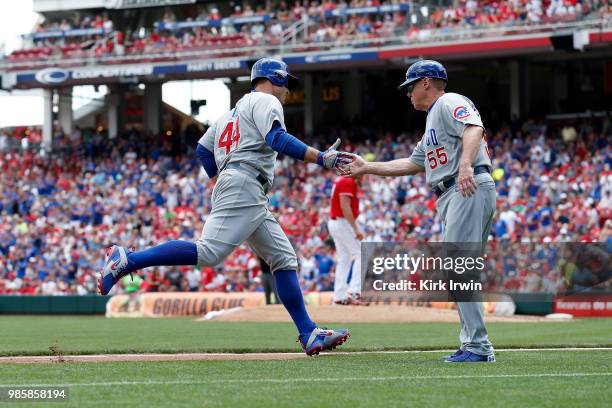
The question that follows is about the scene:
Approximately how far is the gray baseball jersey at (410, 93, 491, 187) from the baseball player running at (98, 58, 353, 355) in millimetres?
635

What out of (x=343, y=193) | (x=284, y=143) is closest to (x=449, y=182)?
(x=284, y=143)

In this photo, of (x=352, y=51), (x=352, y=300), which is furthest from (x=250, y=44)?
(x=352, y=300)

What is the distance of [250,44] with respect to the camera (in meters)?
33.9

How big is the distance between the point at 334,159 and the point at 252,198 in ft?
2.41

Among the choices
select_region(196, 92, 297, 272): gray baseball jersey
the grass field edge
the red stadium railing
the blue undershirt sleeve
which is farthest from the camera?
the red stadium railing

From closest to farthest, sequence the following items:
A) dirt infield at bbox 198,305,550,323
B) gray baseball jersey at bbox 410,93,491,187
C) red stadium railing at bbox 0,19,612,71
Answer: gray baseball jersey at bbox 410,93,491,187
dirt infield at bbox 198,305,550,323
red stadium railing at bbox 0,19,612,71

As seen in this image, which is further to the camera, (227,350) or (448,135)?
(227,350)

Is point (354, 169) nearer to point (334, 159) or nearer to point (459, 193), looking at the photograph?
point (334, 159)

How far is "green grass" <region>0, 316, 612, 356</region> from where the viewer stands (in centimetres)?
1010

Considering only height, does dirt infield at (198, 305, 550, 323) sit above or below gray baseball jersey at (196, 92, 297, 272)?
below

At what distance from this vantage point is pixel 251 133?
8625 mm

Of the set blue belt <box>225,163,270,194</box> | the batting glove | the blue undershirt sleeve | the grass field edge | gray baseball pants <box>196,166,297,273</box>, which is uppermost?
the blue undershirt sleeve

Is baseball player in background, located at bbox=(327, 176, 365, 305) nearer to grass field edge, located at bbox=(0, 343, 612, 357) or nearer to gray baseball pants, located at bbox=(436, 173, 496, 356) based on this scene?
grass field edge, located at bbox=(0, 343, 612, 357)

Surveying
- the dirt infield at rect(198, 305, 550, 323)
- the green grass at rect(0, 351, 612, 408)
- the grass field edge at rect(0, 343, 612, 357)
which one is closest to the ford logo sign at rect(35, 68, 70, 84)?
the dirt infield at rect(198, 305, 550, 323)
